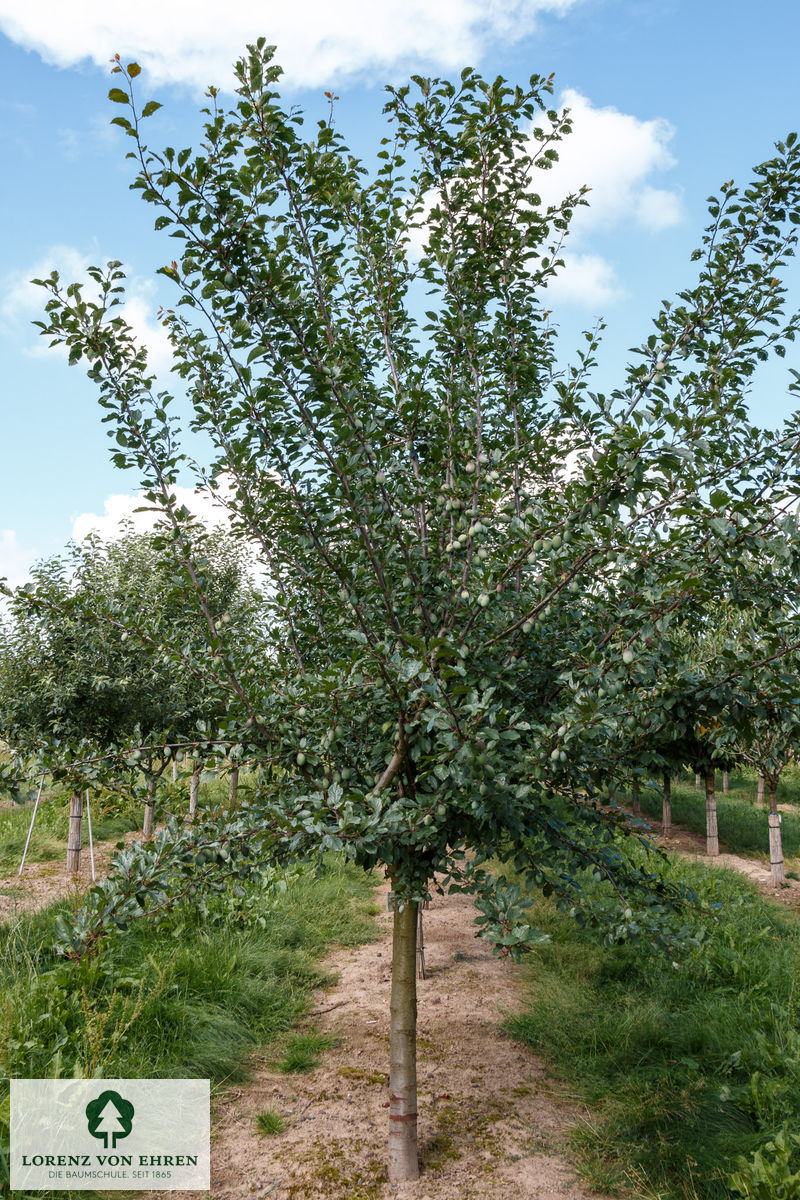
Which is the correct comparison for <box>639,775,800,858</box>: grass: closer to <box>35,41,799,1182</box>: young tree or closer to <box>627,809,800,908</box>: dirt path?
<box>627,809,800,908</box>: dirt path

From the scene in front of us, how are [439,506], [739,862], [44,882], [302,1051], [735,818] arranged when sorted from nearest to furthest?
[439,506], [302,1051], [44,882], [739,862], [735,818]

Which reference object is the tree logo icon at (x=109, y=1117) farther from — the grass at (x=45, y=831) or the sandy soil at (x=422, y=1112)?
the grass at (x=45, y=831)

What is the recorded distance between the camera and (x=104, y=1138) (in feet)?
14.0

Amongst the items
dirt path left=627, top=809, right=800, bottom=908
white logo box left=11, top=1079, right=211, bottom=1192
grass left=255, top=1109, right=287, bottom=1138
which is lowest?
dirt path left=627, top=809, right=800, bottom=908

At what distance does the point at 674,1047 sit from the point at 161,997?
12.4 ft

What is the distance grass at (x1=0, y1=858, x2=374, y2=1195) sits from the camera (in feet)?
15.7

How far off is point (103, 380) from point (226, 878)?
7.96ft

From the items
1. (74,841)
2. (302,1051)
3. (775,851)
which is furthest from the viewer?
(775,851)

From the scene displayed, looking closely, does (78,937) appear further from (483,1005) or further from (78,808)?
(78,808)

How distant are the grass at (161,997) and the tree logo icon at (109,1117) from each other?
0.18 metres

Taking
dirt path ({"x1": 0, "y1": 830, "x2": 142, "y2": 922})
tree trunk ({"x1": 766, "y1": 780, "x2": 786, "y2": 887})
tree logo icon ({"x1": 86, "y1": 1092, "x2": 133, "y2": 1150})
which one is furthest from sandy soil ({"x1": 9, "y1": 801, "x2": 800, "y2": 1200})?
tree trunk ({"x1": 766, "y1": 780, "x2": 786, "y2": 887})

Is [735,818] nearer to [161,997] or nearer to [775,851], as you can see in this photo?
[775,851]

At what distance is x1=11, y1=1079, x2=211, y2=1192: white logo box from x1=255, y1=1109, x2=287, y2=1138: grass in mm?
343

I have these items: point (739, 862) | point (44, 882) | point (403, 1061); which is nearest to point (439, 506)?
point (403, 1061)
